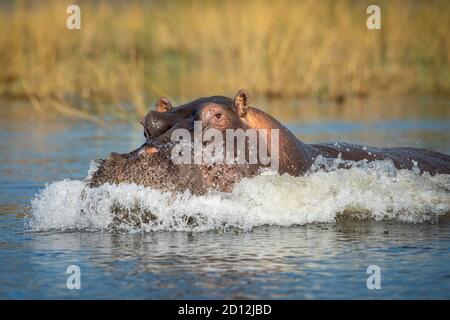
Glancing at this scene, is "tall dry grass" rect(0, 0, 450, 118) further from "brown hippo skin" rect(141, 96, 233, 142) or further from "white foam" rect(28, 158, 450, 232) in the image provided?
"white foam" rect(28, 158, 450, 232)

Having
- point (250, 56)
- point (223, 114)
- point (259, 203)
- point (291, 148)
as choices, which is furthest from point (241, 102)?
point (250, 56)

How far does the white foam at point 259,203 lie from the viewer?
22.9 feet

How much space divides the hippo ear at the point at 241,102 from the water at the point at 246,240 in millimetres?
533

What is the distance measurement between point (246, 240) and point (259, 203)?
0.52 metres

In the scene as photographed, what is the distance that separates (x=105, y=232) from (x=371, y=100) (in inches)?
414

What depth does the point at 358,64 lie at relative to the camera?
1695cm

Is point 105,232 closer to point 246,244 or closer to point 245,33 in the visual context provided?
point 246,244

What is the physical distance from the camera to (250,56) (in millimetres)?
16484

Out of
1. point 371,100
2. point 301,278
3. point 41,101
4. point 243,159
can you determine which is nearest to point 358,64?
point 371,100

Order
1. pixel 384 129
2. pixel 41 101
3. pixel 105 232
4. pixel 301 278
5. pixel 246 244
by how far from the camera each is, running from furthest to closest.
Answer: pixel 41 101 → pixel 384 129 → pixel 105 232 → pixel 246 244 → pixel 301 278

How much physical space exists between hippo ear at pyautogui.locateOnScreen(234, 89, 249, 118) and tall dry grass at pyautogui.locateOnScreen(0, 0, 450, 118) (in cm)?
708
